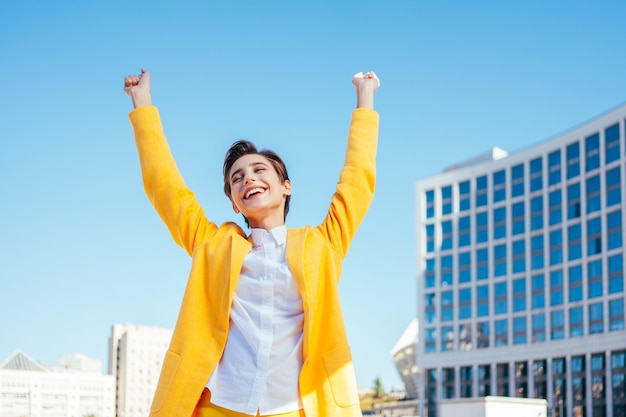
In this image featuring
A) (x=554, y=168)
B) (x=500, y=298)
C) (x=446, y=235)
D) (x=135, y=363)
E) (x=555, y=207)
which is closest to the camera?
(x=555, y=207)

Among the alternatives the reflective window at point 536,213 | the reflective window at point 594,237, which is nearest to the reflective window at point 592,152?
the reflective window at point 594,237

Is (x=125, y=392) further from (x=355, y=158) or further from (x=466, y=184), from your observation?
(x=355, y=158)

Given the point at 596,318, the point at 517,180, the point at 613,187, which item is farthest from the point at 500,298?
the point at 613,187

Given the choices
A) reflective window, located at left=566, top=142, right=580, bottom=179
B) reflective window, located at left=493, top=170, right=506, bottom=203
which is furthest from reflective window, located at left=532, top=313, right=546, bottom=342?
reflective window, located at left=566, top=142, right=580, bottom=179

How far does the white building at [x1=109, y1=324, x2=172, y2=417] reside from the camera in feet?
383

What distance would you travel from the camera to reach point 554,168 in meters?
61.6

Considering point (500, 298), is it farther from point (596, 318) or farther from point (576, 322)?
point (596, 318)

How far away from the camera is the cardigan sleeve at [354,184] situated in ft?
9.78

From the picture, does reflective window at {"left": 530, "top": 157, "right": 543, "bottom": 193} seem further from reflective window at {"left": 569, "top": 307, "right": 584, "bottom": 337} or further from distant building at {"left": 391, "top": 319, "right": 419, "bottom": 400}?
distant building at {"left": 391, "top": 319, "right": 419, "bottom": 400}

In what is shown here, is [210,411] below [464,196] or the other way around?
below

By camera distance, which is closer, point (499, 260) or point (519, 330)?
point (519, 330)

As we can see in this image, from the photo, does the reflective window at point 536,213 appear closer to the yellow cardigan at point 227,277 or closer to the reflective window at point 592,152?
the reflective window at point 592,152

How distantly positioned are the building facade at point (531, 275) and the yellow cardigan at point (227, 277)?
55.5 m

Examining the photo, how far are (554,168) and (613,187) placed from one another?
5459 mm
